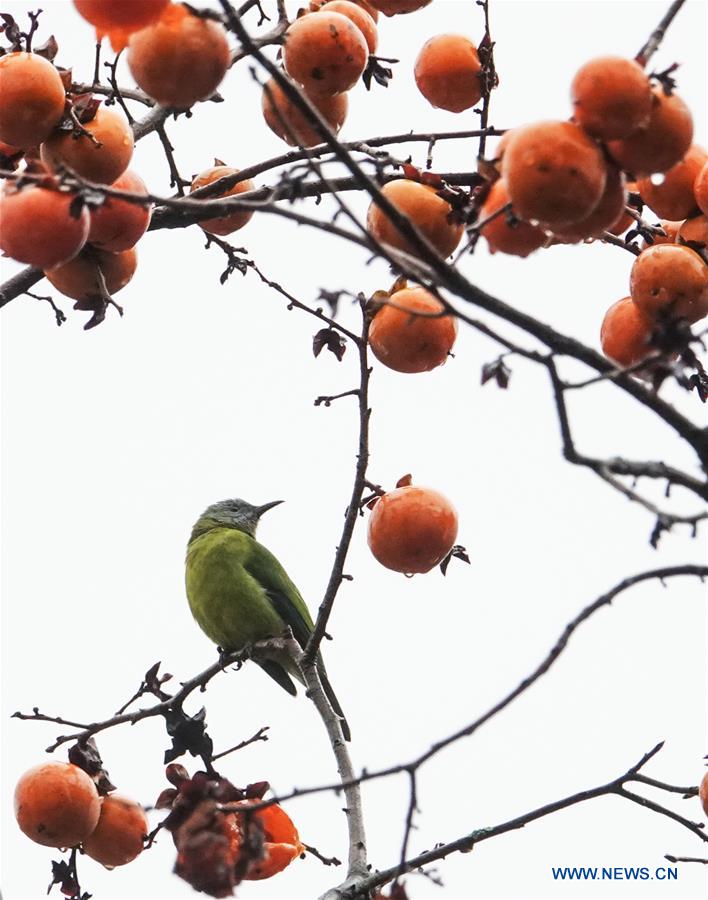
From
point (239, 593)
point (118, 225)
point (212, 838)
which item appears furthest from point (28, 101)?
point (239, 593)

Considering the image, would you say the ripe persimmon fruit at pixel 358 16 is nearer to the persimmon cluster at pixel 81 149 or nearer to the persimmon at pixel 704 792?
the persimmon cluster at pixel 81 149

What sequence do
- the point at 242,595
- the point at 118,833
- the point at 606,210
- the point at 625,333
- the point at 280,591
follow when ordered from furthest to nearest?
1. the point at 280,591
2. the point at 242,595
3. the point at 118,833
4. the point at 625,333
5. the point at 606,210

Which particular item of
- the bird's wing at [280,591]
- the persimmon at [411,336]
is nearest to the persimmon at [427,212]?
the persimmon at [411,336]

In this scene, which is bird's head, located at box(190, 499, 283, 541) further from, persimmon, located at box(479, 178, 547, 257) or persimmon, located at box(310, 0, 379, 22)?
persimmon, located at box(479, 178, 547, 257)

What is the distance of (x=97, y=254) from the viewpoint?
9.64 ft

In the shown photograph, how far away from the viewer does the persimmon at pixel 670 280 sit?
2.79m

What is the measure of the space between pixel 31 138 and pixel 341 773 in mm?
1827

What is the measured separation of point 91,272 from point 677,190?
1.44 m

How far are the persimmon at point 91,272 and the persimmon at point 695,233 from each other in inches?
54.2

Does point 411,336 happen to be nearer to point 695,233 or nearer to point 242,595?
point 695,233

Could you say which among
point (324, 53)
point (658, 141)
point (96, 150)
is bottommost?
point (658, 141)

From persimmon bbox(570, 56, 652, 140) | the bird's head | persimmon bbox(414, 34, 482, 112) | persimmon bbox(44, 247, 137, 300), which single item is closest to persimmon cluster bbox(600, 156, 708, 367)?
persimmon bbox(570, 56, 652, 140)

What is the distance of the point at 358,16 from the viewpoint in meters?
3.51

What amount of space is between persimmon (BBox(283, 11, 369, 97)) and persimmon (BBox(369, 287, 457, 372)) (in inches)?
22.7
